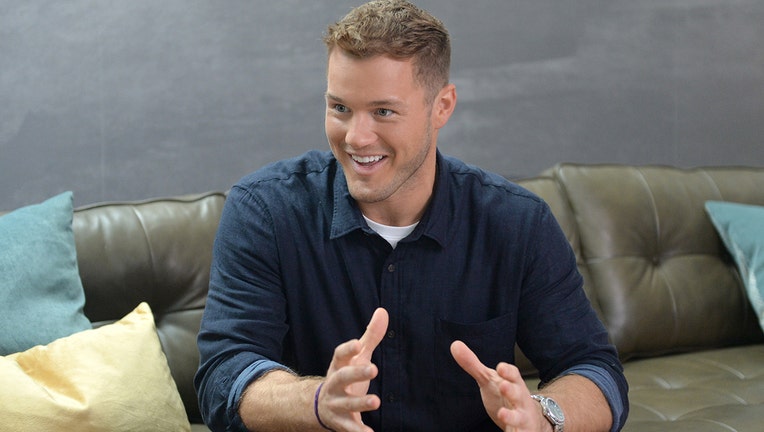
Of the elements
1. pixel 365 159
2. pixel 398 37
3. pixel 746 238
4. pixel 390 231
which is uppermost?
pixel 398 37

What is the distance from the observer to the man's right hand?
130cm

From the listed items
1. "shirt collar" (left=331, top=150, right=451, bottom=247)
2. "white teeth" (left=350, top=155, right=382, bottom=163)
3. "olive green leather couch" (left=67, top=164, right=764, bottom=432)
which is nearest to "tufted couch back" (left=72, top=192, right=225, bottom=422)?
"olive green leather couch" (left=67, top=164, right=764, bottom=432)

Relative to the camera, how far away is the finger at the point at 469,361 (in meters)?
1.42

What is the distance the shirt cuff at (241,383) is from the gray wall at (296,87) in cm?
131

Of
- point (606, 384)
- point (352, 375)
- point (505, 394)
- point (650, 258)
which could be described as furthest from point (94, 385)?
point (650, 258)

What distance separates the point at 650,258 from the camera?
2.70 meters

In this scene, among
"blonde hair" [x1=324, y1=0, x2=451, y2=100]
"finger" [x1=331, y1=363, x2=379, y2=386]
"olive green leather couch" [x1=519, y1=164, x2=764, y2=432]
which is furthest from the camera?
"olive green leather couch" [x1=519, y1=164, x2=764, y2=432]

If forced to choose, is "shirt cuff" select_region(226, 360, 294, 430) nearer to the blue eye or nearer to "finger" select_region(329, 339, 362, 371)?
"finger" select_region(329, 339, 362, 371)

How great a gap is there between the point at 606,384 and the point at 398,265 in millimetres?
428

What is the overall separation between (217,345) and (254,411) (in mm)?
162

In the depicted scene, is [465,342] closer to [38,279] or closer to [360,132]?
[360,132]

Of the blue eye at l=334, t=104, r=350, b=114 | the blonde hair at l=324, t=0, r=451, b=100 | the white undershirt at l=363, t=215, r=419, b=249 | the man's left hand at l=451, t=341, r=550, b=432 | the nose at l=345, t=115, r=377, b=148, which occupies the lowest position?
the man's left hand at l=451, t=341, r=550, b=432

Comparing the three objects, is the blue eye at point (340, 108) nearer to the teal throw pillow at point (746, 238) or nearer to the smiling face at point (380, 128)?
the smiling face at point (380, 128)

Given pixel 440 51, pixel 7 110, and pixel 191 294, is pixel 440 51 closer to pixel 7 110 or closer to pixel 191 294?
pixel 191 294
